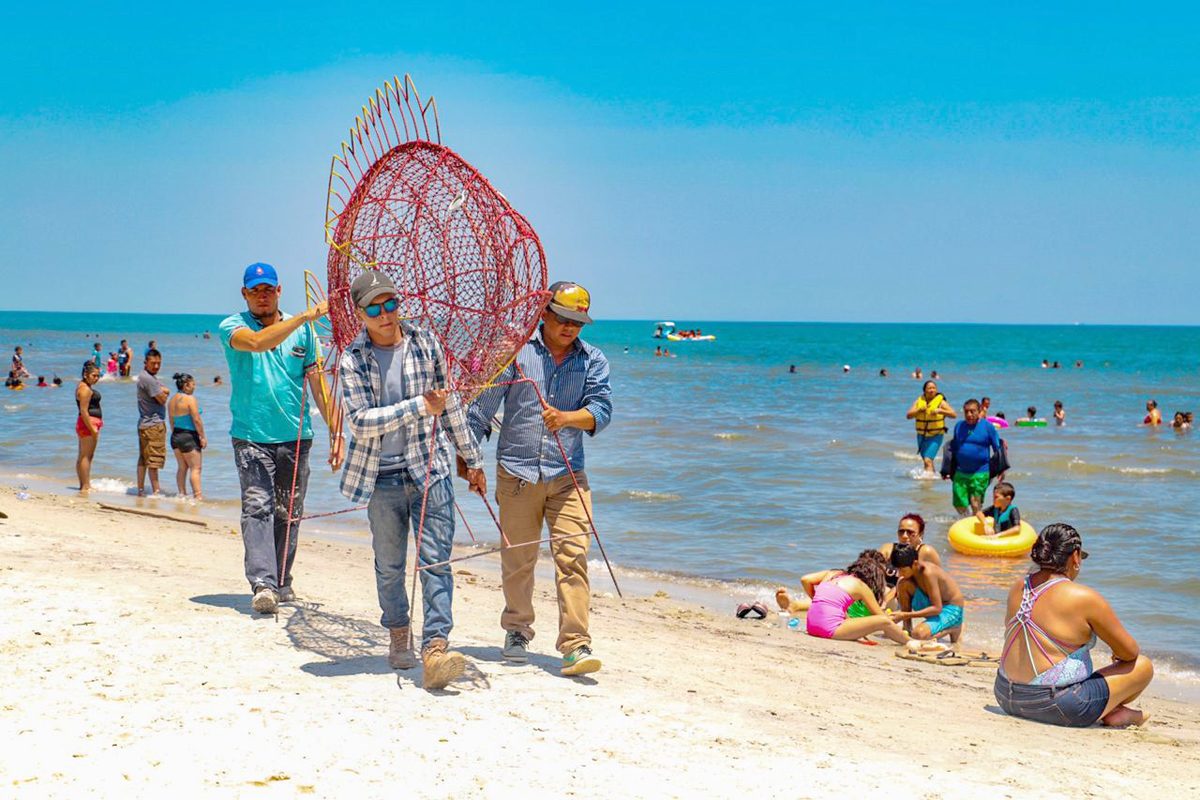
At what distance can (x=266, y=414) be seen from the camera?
18.6 feet

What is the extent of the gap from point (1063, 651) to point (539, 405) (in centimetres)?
290

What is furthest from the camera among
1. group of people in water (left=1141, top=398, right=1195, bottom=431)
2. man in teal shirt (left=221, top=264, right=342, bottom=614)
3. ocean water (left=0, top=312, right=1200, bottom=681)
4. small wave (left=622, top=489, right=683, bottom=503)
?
group of people in water (left=1141, top=398, right=1195, bottom=431)

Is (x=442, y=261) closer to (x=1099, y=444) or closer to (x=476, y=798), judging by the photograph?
(x=476, y=798)

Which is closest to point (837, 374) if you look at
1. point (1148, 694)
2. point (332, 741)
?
point (1148, 694)

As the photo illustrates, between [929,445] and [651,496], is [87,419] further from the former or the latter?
[929,445]

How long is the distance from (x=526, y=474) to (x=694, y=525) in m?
8.29

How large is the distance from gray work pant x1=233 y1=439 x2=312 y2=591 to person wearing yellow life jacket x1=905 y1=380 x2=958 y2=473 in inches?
489

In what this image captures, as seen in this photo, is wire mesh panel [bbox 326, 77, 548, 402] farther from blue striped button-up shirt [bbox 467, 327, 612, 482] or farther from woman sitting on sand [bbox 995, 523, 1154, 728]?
woman sitting on sand [bbox 995, 523, 1154, 728]

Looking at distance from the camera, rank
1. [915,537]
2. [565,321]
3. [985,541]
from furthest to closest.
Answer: [985,541]
[915,537]
[565,321]

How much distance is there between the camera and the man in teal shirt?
5629mm

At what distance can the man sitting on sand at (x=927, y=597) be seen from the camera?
817 centimetres

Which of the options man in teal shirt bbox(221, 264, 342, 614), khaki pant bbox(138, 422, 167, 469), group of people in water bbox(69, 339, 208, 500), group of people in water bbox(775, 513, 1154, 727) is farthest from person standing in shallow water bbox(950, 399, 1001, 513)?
khaki pant bbox(138, 422, 167, 469)

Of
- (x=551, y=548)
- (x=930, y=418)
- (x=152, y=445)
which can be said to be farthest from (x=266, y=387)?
(x=930, y=418)

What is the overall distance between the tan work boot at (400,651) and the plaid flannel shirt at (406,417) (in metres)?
0.71
